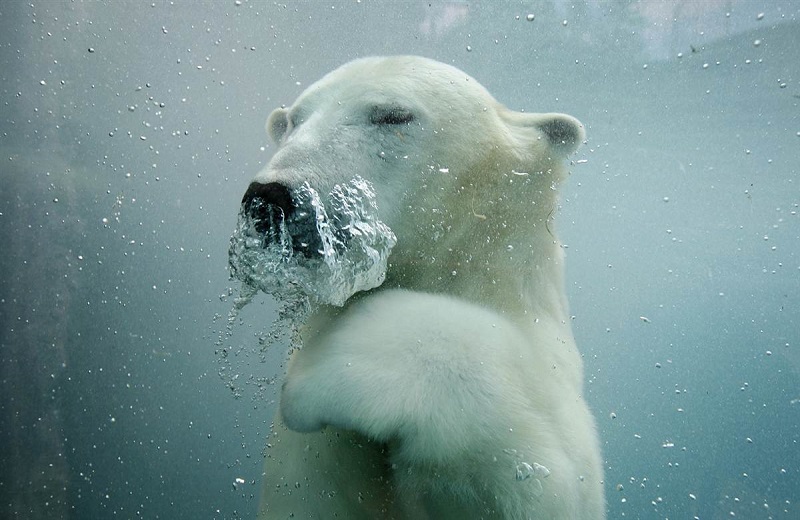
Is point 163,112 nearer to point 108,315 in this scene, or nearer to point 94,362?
point 108,315

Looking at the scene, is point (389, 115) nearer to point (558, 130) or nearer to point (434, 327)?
point (558, 130)

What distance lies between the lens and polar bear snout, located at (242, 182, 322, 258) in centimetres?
119

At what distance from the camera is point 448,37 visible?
2854 mm

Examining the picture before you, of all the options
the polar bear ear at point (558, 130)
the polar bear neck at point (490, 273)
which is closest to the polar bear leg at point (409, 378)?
the polar bear neck at point (490, 273)

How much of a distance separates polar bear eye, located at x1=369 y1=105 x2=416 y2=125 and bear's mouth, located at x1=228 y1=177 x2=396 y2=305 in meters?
0.22

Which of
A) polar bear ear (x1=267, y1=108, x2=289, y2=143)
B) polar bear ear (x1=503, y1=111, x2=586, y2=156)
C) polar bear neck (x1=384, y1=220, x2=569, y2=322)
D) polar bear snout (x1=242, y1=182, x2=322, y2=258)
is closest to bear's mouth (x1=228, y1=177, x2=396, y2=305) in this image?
polar bear snout (x1=242, y1=182, x2=322, y2=258)

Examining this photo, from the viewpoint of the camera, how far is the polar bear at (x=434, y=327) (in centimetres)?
112

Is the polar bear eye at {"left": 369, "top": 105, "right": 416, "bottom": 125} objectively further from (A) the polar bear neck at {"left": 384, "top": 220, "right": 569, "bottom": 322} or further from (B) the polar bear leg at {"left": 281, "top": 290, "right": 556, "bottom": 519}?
(B) the polar bear leg at {"left": 281, "top": 290, "right": 556, "bottom": 519}

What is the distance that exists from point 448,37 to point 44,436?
9.29ft

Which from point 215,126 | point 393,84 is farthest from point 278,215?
point 215,126

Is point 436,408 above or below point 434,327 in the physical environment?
below

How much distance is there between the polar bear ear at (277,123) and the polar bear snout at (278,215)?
2.82 feet

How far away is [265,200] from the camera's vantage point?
3.92ft

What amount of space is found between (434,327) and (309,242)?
357 millimetres
